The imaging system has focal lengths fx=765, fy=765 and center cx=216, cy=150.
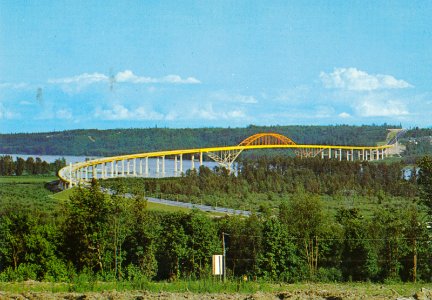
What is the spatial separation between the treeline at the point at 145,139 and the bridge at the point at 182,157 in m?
5.74

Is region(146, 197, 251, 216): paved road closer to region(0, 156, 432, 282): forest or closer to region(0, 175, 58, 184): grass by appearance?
region(0, 156, 432, 282): forest

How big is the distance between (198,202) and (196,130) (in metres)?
69.3

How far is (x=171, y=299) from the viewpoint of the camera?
18.4m

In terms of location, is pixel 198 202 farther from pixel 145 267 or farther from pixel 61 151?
pixel 61 151

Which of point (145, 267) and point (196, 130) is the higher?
point (196, 130)

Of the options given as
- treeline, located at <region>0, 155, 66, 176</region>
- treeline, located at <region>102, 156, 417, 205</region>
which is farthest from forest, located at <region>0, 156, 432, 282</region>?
treeline, located at <region>0, 155, 66, 176</region>

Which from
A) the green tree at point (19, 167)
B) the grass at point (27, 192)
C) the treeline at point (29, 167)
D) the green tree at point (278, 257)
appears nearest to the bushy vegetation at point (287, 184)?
the grass at point (27, 192)

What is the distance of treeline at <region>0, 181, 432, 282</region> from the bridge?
2278cm

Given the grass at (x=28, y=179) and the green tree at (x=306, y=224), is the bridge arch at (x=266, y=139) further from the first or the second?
the green tree at (x=306, y=224)

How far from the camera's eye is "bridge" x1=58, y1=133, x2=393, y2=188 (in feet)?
265

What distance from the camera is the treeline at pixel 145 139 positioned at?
114 metres

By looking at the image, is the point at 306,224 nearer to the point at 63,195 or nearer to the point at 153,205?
the point at 153,205

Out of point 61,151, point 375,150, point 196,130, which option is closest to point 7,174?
point 61,151

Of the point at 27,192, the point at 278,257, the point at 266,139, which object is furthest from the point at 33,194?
the point at 266,139
